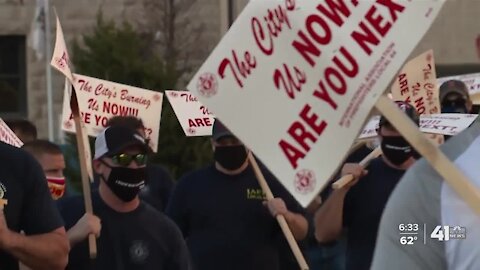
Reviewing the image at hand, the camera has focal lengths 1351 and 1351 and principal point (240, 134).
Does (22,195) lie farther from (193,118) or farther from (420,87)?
(193,118)

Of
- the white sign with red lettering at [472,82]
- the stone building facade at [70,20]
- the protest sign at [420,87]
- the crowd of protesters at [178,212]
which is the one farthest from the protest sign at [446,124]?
the stone building facade at [70,20]

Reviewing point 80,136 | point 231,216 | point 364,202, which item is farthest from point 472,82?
point 80,136

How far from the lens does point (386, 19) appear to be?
3195 millimetres

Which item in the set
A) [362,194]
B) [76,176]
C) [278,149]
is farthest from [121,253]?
[76,176]

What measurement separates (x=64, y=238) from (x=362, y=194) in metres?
2.37

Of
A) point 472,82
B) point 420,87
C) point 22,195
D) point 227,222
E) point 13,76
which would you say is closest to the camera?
point 22,195

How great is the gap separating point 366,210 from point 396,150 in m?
0.35

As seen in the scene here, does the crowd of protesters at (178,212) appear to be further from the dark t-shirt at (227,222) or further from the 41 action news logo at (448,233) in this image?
the 41 action news logo at (448,233)

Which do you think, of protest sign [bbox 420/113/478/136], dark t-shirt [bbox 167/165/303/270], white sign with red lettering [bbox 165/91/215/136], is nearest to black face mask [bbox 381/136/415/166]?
protest sign [bbox 420/113/478/136]

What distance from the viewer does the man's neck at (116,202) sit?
6016 mm

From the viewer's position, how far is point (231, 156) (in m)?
8.08

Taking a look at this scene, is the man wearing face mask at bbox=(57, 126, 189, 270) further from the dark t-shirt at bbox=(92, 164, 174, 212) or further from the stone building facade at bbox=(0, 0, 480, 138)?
the stone building facade at bbox=(0, 0, 480, 138)

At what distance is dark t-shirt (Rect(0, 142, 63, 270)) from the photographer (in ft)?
15.4

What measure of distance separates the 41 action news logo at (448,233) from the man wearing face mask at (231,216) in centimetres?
465
